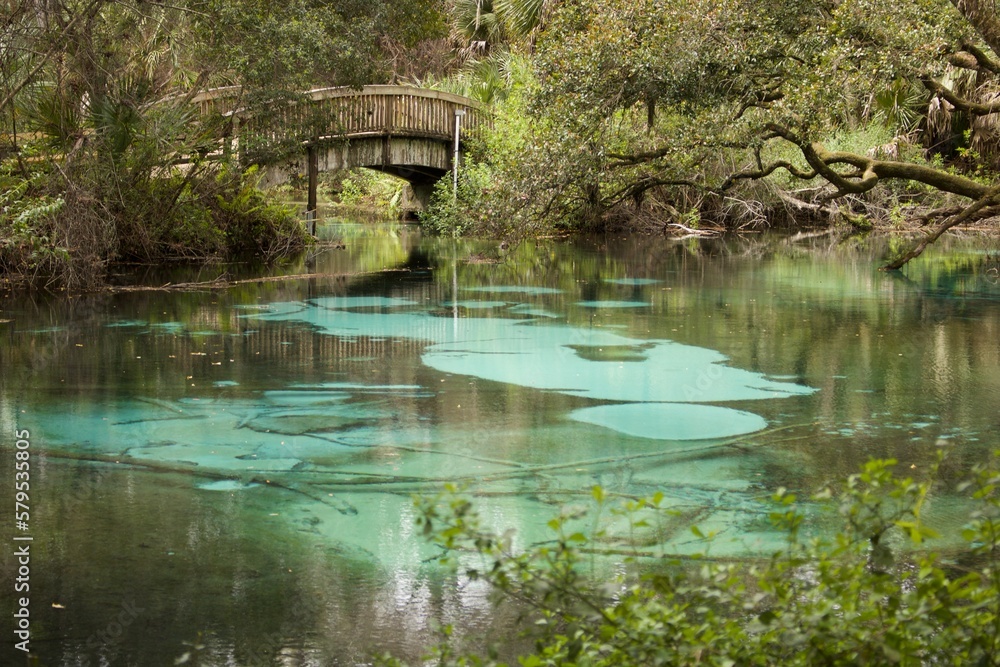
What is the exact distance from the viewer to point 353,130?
81.7ft

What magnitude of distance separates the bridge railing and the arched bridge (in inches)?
0.7

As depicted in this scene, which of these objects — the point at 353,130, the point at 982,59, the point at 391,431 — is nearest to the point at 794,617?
the point at 391,431

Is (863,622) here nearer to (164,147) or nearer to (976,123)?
(164,147)

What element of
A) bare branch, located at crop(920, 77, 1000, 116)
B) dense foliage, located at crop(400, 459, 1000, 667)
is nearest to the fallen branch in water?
bare branch, located at crop(920, 77, 1000, 116)

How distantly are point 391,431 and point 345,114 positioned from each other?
Answer: 58.7 ft

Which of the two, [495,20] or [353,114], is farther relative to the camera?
[495,20]

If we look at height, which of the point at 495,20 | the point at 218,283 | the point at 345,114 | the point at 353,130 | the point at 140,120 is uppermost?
the point at 495,20

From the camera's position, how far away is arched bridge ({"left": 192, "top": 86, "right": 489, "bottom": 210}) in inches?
764

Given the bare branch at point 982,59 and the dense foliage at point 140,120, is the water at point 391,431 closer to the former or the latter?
the dense foliage at point 140,120

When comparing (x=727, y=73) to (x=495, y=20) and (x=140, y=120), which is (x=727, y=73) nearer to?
(x=140, y=120)

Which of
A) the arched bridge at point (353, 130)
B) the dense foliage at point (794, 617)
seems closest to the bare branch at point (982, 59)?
the arched bridge at point (353, 130)

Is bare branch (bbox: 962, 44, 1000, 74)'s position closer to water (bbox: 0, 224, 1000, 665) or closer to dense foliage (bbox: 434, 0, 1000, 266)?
dense foliage (bbox: 434, 0, 1000, 266)

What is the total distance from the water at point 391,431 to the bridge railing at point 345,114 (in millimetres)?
5251

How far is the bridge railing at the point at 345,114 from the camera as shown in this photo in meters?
19.3
